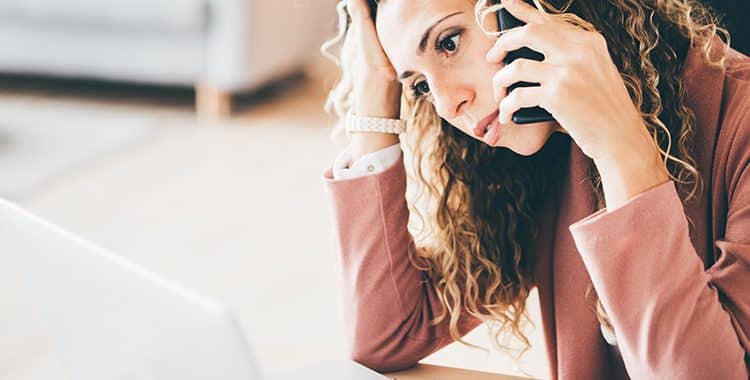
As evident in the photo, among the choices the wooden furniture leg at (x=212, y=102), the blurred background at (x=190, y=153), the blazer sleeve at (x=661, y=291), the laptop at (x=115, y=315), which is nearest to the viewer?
the laptop at (x=115, y=315)

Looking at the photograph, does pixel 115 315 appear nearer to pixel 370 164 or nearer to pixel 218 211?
pixel 370 164

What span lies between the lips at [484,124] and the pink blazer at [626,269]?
116mm

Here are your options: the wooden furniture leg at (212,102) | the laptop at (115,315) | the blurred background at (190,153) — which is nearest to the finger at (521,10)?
the laptop at (115,315)

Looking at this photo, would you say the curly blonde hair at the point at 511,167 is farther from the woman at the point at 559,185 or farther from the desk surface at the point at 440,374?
the desk surface at the point at 440,374

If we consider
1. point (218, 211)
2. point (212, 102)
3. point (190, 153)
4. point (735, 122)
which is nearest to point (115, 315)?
point (735, 122)

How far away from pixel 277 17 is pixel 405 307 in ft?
8.57

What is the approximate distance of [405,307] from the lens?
108 centimetres

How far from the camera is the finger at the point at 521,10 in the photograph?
91 centimetres

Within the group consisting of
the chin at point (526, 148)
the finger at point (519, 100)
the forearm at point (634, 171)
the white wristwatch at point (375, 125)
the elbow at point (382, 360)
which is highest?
the finger at point (519, 100)

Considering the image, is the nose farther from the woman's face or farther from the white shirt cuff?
the white shirt cuff

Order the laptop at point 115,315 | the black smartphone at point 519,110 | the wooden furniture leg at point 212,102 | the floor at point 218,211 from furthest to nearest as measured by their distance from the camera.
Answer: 1. the wooden furniture leg at point 212,102
2. the floor at point 218,211
3. the black smartphone at point 519,110
4. the laptop at point 115,315

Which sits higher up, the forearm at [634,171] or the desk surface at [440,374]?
the forearm at [634,171]

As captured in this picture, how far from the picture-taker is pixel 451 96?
985 millimetres

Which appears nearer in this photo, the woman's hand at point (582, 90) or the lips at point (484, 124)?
the woman's hand at point (582, 90)
